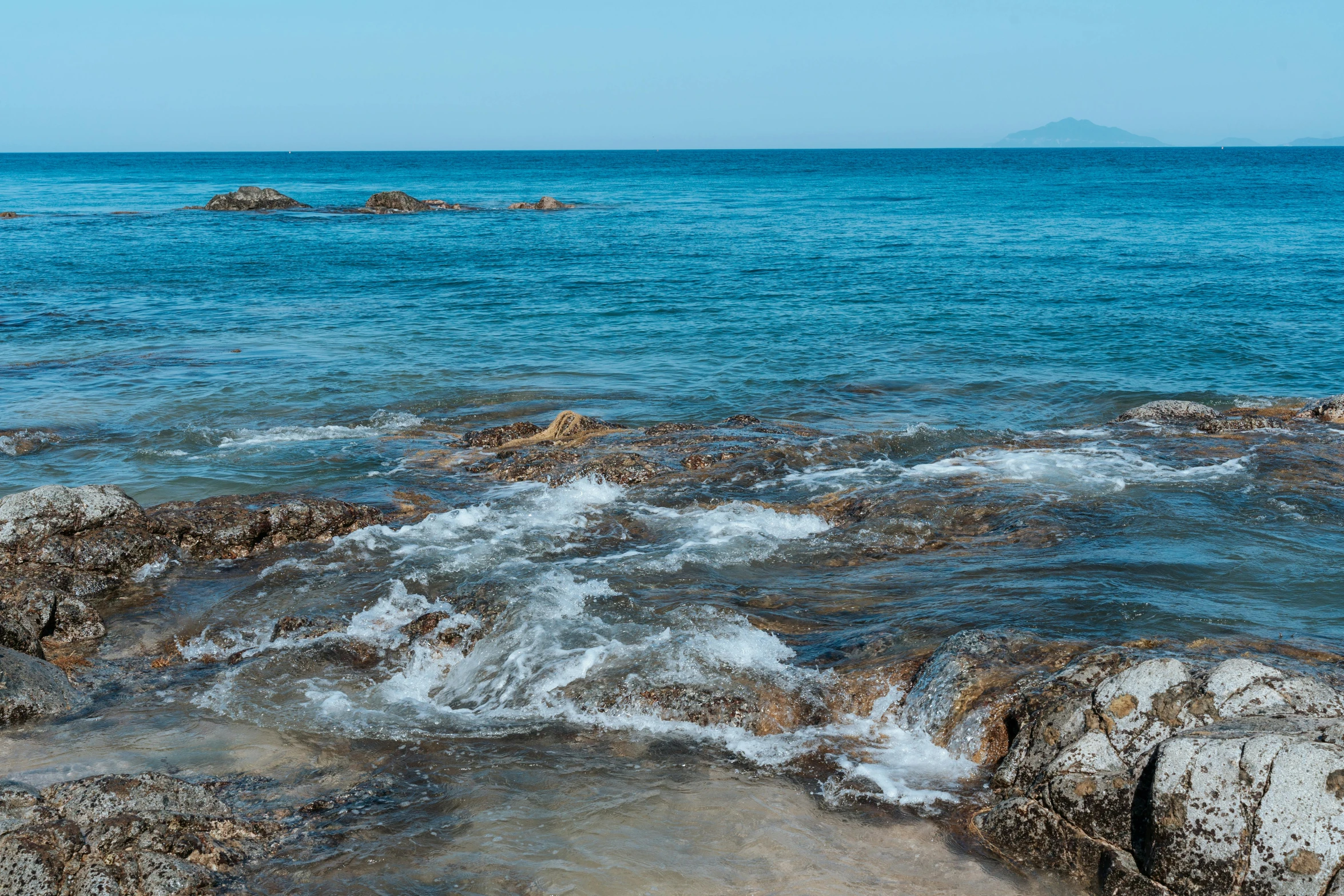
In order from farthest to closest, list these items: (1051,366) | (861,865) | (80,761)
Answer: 1. (1051,366)
2. (80,761)
3. (861,865)

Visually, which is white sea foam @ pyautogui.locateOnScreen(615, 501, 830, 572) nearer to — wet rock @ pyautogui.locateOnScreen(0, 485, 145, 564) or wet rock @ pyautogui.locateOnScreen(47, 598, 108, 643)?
wet rock @ pyautogui.locateOnScreen(47, 598, 108, 643)

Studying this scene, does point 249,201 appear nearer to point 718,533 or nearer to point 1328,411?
point 718,533

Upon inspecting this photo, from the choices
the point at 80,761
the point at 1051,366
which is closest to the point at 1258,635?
the point at 80,761

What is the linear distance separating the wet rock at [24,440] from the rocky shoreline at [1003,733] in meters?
4.95

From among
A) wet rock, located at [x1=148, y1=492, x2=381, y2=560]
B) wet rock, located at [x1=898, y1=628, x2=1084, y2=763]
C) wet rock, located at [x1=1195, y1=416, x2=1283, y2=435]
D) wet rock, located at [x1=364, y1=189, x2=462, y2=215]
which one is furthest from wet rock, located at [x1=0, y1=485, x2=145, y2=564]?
wet rock, located at [x1=364, y1=189, x2=462, y2=215]

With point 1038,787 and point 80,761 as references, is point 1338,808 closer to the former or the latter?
point 1038,787

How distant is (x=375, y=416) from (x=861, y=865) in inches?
534

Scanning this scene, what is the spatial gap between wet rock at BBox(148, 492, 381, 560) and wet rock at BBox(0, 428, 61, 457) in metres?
4.99

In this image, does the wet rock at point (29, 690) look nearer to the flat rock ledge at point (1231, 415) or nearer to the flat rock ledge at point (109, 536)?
the flat rock ledge at point (109, 536)

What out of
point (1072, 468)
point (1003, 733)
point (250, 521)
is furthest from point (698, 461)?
point (1003, 733)

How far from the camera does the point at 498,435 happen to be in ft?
51.4

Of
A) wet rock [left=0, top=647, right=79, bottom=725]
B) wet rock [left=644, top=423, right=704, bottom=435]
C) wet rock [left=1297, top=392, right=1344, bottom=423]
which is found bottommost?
wet rock [left=0, top=647, right=79, bottom=725]

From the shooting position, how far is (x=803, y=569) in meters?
10.7

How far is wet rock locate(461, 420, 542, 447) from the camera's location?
50.9ft
